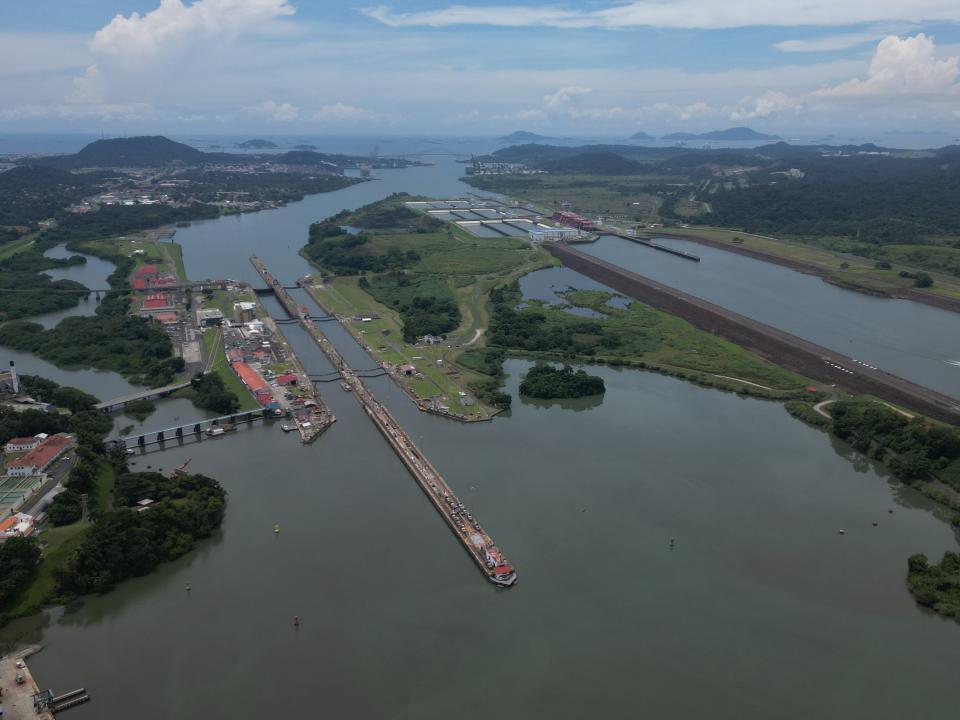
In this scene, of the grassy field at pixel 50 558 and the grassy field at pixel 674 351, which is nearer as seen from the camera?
the grassy field at pixel 50 558

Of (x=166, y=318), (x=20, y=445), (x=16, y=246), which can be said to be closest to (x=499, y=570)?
(x=20, y=445)

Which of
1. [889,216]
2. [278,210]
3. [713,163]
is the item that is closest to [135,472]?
[278,210]

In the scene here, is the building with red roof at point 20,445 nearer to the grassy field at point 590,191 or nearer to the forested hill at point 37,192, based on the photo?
the forested hill at point 37,192

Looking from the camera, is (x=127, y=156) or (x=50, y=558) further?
(x=127, y=156)

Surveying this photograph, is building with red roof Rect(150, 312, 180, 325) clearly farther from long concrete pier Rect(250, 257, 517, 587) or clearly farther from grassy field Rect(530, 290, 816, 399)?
grassy field Rect(530, 290, 816, 399)

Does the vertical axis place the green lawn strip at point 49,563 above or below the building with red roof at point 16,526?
below

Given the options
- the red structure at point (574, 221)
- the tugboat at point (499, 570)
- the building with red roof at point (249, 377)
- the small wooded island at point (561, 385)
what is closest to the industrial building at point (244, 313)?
the building with red roof at point (249, 377)

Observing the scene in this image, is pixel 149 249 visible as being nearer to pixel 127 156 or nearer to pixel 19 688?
pixel 19 688
